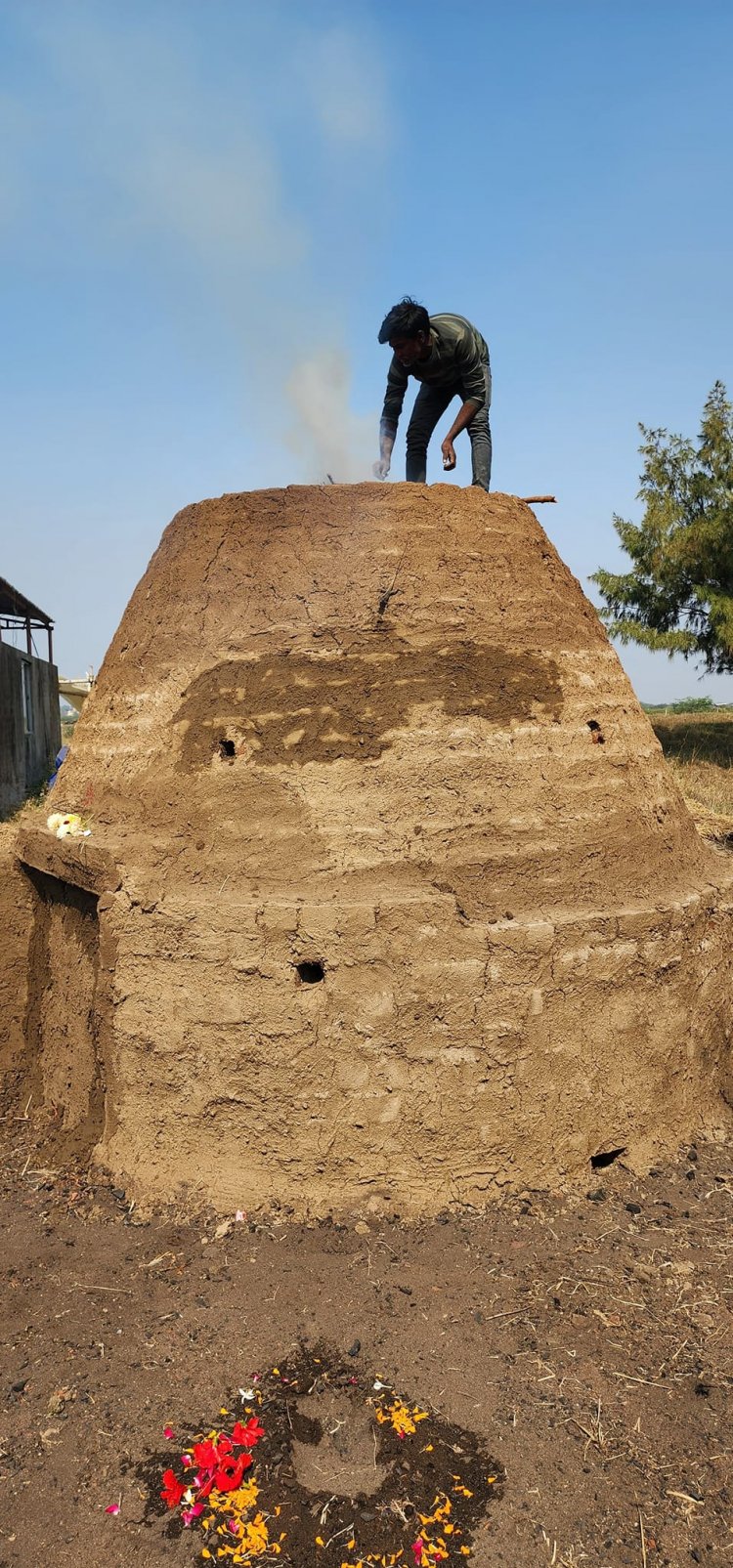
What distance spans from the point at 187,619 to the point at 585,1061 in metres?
2.98

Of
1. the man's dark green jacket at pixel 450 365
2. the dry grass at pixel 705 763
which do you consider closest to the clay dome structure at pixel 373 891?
the man's dark green jacket at pixel 450 365

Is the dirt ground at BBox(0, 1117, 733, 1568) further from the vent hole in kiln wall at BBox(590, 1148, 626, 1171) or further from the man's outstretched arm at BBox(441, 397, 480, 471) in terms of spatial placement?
the man's outstretched arm at BBox(441, 397, 480, 471)

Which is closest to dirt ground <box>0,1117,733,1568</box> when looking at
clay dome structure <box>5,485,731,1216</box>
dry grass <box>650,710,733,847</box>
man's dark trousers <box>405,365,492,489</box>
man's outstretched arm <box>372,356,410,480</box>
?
clay dome structure <box>5,485,731,1216</box>

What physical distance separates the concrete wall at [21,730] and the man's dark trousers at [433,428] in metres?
11.5

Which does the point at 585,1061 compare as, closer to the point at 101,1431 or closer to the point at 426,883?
the point at 426,883

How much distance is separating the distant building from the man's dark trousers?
11.5m

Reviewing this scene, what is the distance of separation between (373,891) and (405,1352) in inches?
70.2

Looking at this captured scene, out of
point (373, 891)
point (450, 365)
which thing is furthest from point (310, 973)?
point (450, 365)

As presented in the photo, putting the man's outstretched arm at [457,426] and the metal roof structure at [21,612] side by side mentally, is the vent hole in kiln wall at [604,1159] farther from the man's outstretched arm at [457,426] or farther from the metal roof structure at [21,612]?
the metal roof structure at [21,612]

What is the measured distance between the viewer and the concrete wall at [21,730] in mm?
16109

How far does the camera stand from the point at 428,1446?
9.70ft

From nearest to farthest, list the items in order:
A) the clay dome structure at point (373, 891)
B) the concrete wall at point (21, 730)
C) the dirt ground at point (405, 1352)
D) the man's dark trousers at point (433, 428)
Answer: the dirt ground at point (405, 1352) < the clay dome structure at point (373, 891) < the man's dark trousers at point (433, 428) < the concrete wall at point (21, 730)

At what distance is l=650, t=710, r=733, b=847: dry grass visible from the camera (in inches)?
429

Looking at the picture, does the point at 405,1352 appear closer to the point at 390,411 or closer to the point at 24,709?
the point at 390,411
